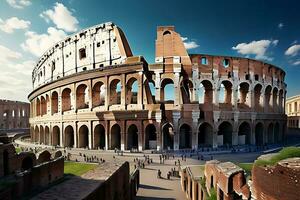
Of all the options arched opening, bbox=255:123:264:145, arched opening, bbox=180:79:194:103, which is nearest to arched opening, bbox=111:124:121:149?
arched opening, bbox=180:79:194:103

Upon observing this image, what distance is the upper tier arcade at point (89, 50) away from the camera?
27000 mm

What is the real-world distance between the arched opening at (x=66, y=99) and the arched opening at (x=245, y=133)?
23.0 m

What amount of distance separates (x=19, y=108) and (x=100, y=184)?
56388mm

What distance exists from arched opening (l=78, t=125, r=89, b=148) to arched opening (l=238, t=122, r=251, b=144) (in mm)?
19620

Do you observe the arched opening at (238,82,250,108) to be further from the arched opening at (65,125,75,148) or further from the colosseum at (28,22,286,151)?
the arched opening at (65,125,75,148)

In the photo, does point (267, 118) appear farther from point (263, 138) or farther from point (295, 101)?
point (295, 101)

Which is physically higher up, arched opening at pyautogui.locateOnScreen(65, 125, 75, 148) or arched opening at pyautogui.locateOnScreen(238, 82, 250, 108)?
arched opening at pyautogui.locateOnScreen(238, 82, 250, 108)

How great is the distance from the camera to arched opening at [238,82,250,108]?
28712 mm

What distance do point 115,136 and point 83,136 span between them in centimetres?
497

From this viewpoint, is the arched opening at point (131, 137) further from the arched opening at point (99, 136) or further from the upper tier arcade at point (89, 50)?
the upper tier arcade at point (89, 50)

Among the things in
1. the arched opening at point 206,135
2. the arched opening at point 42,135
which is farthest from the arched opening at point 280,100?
the arched opening at point 42,135

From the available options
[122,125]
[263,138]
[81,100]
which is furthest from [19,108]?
[263,138]

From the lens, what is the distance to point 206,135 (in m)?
27.1

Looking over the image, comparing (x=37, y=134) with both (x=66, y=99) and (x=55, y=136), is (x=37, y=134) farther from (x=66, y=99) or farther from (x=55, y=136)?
Result: (x=66, y=99)
